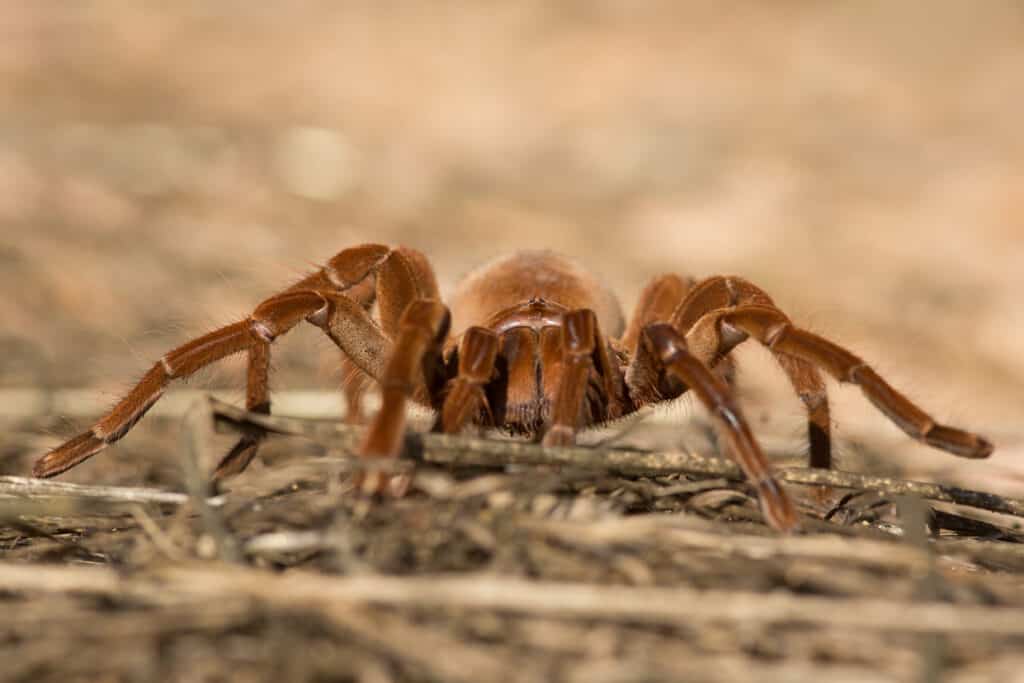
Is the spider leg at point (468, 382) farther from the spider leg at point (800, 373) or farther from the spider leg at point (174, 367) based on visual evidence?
the spider leg at point (800, 373)

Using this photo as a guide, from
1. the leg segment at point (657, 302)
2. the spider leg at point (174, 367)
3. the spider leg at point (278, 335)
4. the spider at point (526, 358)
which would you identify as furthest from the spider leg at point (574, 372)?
the spider leg at point (174, 367)

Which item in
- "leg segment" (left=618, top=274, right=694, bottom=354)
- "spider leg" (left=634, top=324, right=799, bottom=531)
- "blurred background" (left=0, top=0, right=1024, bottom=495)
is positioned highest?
"blurred background" (left=0, top=0, right=1024, bottom=495)

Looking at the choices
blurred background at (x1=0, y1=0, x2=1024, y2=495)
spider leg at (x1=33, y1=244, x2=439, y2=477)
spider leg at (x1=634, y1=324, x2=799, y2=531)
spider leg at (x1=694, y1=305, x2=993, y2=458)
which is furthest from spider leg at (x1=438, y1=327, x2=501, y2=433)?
blurred background at (x1=0, y1=0, x2=1024, y2=495)

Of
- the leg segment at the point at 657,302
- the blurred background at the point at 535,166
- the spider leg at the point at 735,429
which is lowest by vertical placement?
the spider leg at the point at 735,429

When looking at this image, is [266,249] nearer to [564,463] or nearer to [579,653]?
[564,463]

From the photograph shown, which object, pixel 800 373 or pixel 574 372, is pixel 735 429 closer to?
pixel 574 372

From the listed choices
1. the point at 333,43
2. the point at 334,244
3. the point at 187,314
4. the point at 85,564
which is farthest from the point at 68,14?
the point at 85,564

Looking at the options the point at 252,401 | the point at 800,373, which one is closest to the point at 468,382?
the point at 252,401

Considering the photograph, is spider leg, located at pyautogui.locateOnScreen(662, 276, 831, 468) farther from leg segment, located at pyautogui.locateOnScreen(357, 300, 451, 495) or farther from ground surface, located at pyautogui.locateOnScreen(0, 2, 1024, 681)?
A: leg segment, located at pyautogui.locateOnScreen(357, 300, 451, 495)
